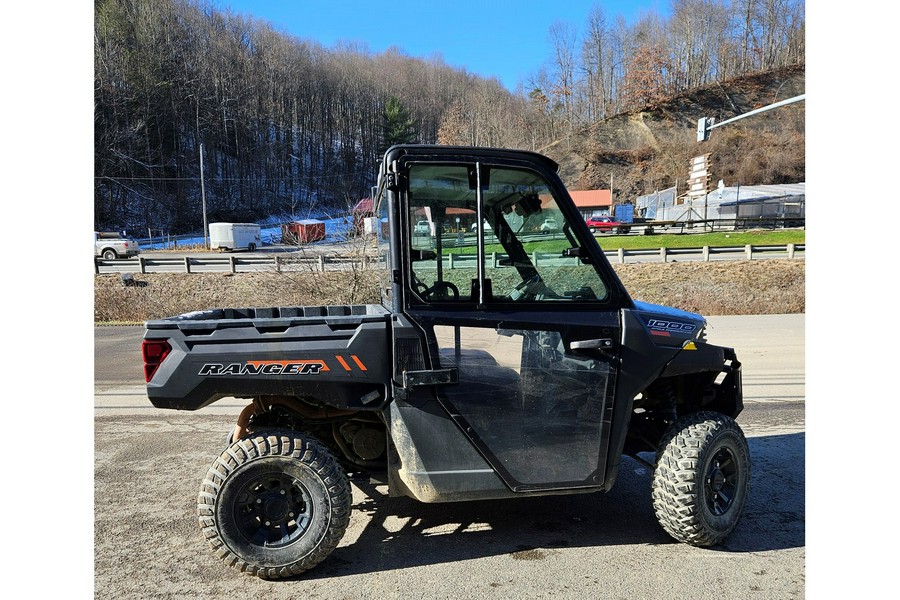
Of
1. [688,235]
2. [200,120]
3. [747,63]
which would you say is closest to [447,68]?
[200,120]

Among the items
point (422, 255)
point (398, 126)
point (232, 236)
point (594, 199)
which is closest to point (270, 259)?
point (422, 255)

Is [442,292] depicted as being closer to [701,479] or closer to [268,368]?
[268,368]

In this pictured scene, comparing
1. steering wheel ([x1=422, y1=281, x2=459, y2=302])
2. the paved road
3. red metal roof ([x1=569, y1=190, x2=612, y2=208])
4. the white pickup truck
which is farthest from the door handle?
red metal roof ([x1=569, y1=190, x2=612, y2=208])

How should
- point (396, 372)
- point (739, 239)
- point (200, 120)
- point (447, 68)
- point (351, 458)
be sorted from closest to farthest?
point (396, 372), point (351, 458), point (739, 239), point (200, 120), point (447, 68)

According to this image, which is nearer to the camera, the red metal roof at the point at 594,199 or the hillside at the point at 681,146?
the red metal roof at the point at 594,199

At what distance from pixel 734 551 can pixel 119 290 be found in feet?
82.2

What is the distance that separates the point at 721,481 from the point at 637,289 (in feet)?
64.4

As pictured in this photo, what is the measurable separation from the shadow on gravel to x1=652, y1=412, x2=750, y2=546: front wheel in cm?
17

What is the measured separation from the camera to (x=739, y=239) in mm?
37750

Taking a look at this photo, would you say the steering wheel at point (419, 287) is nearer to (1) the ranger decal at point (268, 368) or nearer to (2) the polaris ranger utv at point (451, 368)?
(2) the polaris ranger utv at point (451, 368)

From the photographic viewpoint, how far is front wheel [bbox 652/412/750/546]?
3.41 metres

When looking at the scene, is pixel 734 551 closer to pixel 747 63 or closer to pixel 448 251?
pixel 448 251

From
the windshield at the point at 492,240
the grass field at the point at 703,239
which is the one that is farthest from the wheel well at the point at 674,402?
the grass field at the point at 703,239

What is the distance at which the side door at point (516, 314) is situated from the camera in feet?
10.4
